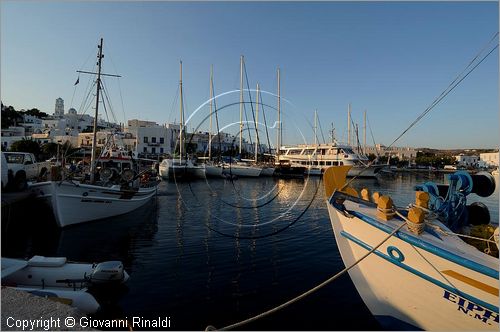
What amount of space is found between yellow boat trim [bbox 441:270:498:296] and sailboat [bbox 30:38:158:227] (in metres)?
18.8

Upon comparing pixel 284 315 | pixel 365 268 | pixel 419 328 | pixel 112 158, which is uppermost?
pixel 112 158

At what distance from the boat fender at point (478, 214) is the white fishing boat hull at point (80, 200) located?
1929 centimetres

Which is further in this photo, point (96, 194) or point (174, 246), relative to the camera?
point (96, 194)

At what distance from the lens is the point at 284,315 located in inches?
324

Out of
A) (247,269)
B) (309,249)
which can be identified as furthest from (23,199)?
(309,249)

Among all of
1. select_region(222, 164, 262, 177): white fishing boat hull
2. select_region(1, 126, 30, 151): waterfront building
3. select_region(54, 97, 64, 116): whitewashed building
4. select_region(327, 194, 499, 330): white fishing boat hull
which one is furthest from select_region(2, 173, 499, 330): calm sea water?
select_region(54, 97, 64, 116): whitewashed building

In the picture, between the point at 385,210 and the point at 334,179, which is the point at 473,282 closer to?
the point at 385,210

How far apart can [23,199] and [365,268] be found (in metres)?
20.2

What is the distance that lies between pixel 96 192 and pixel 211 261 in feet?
35.1

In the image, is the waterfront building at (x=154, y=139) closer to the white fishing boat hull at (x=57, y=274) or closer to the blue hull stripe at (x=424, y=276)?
the white fishing boat hull at (x=57, y=274)

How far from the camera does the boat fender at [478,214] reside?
9984 millimetres

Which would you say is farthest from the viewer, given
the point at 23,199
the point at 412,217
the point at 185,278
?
the point at 23,199

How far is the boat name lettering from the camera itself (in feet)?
17.9

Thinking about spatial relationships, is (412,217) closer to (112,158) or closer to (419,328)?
(419,328)
